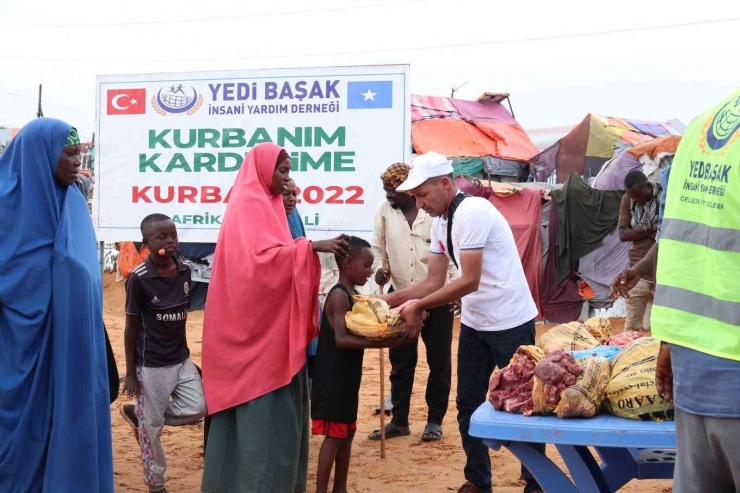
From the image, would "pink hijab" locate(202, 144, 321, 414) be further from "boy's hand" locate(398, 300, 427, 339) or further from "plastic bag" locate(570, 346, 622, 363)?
"plastic bag" locate(570, 346, 622, 363)

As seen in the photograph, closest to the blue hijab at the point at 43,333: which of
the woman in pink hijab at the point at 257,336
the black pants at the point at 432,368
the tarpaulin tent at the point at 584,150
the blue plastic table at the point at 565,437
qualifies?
the woman in pink hijab at the point at 257,336

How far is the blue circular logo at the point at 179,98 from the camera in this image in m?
10.0

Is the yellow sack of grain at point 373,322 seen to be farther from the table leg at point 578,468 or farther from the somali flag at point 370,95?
the somali flag at point 370,95

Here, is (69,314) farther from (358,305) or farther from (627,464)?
(627,464)

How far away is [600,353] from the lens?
4.10 meters

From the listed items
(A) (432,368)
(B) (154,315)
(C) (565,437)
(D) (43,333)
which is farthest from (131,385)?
(C) (565,437)

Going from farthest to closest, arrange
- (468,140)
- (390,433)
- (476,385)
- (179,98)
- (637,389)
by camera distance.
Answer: (468,140), (179,98), (390,433), (476,385), (637,389)

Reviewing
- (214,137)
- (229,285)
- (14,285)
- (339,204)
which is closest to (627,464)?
(229,285)

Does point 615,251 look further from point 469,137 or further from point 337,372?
point 337,372

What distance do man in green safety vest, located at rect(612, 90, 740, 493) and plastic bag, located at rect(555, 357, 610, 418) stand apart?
0.78 metres

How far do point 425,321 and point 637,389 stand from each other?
3488 millimetres

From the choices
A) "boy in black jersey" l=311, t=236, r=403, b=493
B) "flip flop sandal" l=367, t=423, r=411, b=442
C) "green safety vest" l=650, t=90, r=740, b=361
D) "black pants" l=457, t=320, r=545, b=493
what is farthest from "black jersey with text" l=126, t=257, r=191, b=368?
"green safety vest" l=650, t=90, r=740, b=361

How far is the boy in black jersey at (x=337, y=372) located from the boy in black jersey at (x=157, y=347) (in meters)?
0.74

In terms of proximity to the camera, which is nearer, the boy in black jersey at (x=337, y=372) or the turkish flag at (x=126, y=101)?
the boy in black jersey at (x=337, y=372)
